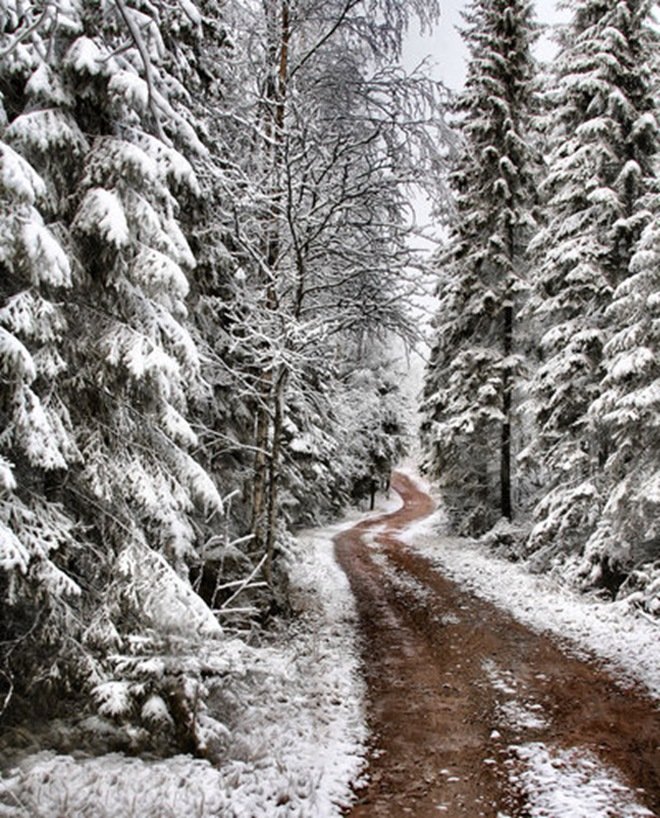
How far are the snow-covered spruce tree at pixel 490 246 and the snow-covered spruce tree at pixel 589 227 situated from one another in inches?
157

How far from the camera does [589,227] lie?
15.4 m

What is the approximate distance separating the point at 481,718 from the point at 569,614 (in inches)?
207

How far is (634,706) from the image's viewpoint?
718cm

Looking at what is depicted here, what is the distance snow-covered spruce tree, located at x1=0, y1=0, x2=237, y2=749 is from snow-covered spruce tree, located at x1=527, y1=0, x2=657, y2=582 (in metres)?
10.9

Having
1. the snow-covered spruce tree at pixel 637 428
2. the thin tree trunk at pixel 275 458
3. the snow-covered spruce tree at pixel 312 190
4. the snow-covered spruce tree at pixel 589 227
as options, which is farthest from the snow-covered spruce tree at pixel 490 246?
the thin tree trunk at pixel 275 458

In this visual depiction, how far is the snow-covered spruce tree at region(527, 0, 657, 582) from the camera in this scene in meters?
14.7

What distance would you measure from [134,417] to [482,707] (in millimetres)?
5588

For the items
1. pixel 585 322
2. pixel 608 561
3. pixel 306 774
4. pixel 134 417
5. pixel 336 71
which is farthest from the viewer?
pixel 585 322

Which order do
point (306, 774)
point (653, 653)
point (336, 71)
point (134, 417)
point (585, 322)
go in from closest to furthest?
1. point (306, 774)
2. point (134, 417)
3. point (653, 653)
4. point (336, 71)
5. point (585, 322)

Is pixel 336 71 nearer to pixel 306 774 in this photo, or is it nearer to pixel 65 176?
pixel 65 176

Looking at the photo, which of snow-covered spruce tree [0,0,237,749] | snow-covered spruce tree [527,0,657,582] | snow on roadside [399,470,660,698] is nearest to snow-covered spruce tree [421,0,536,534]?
snow-covered spruce tree [527,0,657,582]

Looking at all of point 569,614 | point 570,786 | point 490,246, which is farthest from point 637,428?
point 490,246

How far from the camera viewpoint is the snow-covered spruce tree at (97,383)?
213 inches

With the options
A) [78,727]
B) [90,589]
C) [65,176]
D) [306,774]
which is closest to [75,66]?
[65,176]
